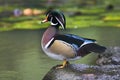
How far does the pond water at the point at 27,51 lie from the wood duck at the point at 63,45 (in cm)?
113

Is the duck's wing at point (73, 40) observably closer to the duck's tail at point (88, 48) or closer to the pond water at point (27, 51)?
the duck's tail at point (88, 48)

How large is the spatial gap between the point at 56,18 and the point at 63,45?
396mm

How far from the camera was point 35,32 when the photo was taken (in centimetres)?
1299

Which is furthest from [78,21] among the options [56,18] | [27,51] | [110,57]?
[56,18]

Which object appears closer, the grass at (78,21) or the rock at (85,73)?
the rock at (85,73)

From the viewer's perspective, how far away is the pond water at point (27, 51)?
26.7 feet

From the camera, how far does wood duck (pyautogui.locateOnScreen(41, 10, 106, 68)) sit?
256 inches

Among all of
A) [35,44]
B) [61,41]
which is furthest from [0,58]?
[61,41]

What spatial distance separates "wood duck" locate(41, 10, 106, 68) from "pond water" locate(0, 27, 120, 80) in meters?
1.13

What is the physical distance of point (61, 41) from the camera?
6.61 m

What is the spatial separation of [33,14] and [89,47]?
9825 mm

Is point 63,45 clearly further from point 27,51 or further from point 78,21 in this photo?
point 78,21

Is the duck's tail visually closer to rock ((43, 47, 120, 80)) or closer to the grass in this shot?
rock ((43, 47, 120, 80))

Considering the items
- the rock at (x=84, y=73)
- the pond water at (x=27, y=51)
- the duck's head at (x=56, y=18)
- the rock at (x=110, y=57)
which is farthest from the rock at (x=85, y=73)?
the rock at (x=110, y=57)
